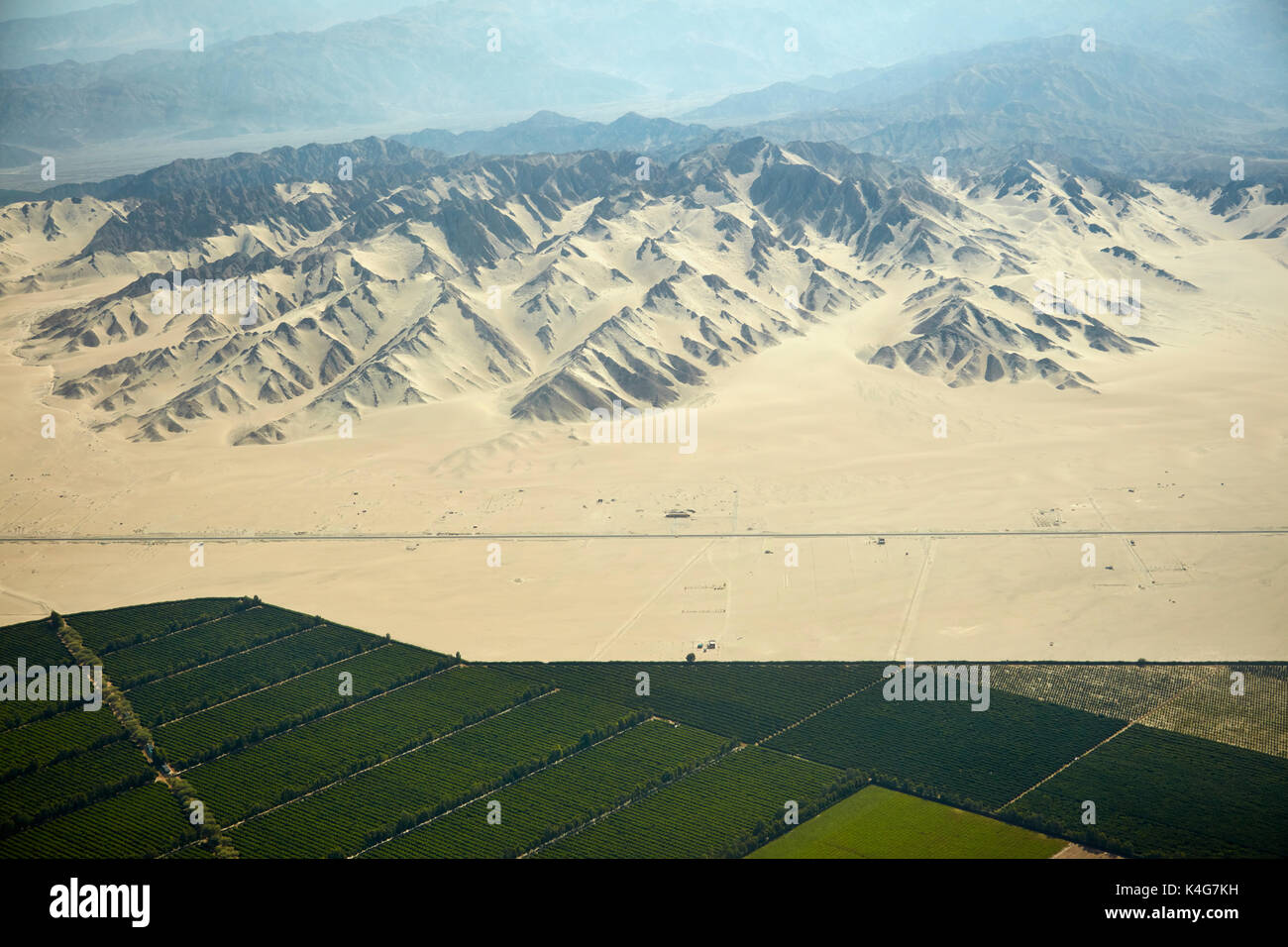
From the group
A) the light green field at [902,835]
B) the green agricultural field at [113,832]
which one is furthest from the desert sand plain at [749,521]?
the green agricultural field at [113,832]

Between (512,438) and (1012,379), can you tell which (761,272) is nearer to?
(1012,379)

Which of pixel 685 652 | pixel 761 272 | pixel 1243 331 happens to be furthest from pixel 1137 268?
pixel 685 652

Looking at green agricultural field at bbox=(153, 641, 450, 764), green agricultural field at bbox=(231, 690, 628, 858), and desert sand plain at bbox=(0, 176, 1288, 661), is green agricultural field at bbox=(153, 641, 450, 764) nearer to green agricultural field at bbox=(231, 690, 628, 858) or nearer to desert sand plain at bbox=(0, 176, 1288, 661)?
desert sand plain at bbox=(0, 176, 1288, 661)

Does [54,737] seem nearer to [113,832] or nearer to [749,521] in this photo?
[113,832]

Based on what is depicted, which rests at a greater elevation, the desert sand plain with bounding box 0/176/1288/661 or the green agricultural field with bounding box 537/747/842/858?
the desert sand plain with bounding box 0/176/1288/661

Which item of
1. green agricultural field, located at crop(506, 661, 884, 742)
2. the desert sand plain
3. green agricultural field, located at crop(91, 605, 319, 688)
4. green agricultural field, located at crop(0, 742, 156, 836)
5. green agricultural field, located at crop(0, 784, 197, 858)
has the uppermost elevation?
the desert sand plain

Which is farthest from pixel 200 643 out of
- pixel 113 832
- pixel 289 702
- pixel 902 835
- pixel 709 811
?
pixel 902 835

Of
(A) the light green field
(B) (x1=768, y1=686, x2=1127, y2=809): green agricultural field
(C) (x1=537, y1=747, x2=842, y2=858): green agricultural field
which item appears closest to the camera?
(A) the light green field

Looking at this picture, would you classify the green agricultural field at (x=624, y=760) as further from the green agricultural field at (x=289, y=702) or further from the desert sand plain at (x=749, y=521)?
the desert sand plain at (x=749, y=521)

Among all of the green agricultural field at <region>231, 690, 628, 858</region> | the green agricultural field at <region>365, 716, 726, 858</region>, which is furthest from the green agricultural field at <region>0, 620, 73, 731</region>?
the green agricultural field at <region>365, 716, 726, 858</region>
